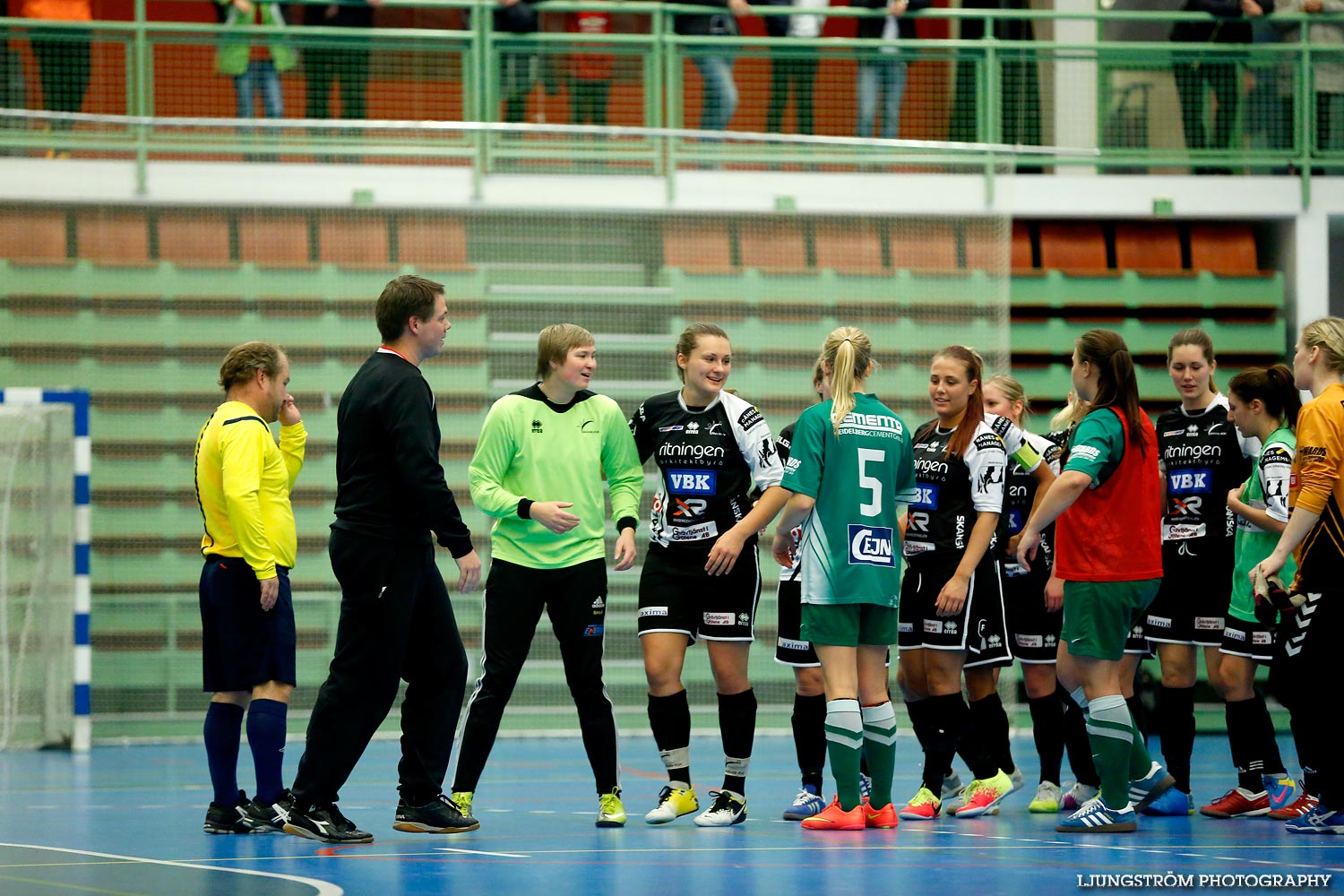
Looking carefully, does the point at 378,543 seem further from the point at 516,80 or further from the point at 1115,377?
the point at 516,80

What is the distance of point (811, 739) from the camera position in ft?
21.4

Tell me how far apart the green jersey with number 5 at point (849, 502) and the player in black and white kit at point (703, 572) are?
354 millimetres

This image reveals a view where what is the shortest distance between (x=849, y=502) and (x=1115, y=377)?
1.13 metres

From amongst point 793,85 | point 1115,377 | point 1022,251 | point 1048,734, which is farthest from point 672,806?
point 1022,251

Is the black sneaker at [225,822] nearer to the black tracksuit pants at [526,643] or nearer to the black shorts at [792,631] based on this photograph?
the black tracksuit pants at [526,643]

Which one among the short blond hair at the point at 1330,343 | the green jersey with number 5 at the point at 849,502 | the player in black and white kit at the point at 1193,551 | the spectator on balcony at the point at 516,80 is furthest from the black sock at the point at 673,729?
the spectator on balcony at the point at 516,80

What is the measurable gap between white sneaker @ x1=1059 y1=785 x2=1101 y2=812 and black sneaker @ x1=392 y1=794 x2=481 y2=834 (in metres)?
2.59

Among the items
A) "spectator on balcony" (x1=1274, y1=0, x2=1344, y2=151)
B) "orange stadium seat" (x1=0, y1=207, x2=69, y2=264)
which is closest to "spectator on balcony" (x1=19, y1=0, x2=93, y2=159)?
"orange stadium seat" (x1=0, y1=207, x2=69, y2=264)

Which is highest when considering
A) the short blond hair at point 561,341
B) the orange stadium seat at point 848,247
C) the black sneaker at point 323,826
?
the orange stadium seat at point 848,247

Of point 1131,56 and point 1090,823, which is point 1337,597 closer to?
point 1090,823

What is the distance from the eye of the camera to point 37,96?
32.6 ft

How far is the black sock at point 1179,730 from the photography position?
673 centimetres

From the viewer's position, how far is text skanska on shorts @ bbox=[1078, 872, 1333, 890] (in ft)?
15.0

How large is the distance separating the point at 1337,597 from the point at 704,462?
249 cm
